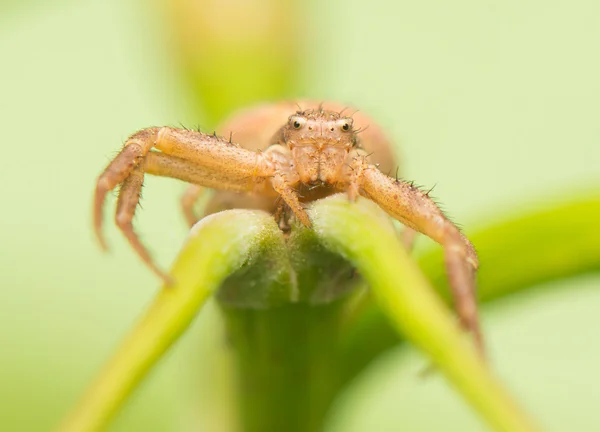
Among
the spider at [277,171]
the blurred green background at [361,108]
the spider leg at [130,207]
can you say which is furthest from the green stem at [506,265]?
the spider leg at [130,207]

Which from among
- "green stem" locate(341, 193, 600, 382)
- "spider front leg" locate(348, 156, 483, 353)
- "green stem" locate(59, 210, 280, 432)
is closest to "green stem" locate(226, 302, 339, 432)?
"green stem" locate(341, 193, 600, 382)

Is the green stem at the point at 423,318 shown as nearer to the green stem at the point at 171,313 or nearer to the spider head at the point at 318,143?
the green stem at the point at 171,313

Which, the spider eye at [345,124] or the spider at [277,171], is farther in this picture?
the spider eye at [345,124]

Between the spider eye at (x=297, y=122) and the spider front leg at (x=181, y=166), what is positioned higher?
the spider eye at (x=297, y=122)

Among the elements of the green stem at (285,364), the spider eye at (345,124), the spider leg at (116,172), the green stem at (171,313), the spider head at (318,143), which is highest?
the spider eye at (345,124)

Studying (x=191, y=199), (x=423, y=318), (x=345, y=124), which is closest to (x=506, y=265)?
(x=345, y=124)
